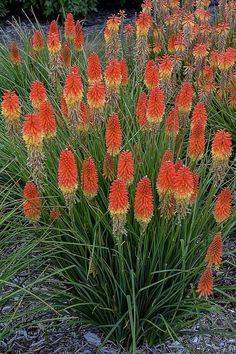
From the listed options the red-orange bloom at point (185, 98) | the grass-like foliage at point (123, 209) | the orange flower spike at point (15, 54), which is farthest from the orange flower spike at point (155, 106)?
the orange flower spike at point (15, 54)

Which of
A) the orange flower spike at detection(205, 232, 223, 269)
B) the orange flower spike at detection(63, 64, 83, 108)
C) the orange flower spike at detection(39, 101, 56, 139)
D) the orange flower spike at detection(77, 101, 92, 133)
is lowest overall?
the orange flower spike at detection(205, 232, 223, 269)

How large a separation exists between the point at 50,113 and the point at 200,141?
2.17 feet

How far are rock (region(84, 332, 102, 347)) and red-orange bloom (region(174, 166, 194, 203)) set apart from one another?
98 centimetres

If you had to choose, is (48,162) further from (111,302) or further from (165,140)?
(111,302)

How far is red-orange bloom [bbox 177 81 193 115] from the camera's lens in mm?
2900

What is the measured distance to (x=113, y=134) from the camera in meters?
2.53

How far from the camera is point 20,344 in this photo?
2.91 meters

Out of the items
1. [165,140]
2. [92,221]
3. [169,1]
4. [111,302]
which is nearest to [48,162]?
[92,221]

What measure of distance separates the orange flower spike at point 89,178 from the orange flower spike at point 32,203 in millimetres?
242

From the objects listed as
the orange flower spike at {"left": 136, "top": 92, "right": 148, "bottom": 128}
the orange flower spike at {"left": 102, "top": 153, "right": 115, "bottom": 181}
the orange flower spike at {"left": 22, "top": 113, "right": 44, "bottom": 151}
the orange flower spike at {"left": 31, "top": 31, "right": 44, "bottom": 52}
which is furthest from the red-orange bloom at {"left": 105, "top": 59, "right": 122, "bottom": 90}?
the orange flower spike at {"left": 31, "top": 31, "right": 44, "bottom": 52}

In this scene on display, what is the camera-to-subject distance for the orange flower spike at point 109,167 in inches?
104

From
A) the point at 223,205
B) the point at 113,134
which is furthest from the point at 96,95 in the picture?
the point at 223,205

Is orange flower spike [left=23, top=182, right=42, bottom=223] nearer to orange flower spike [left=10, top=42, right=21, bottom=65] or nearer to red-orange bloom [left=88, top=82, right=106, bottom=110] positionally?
red-orange bloom [left=88, top=82, right=106, bottom=110]

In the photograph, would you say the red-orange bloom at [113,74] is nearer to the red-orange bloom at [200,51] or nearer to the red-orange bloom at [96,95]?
the red-orange bloom at [96,95]
